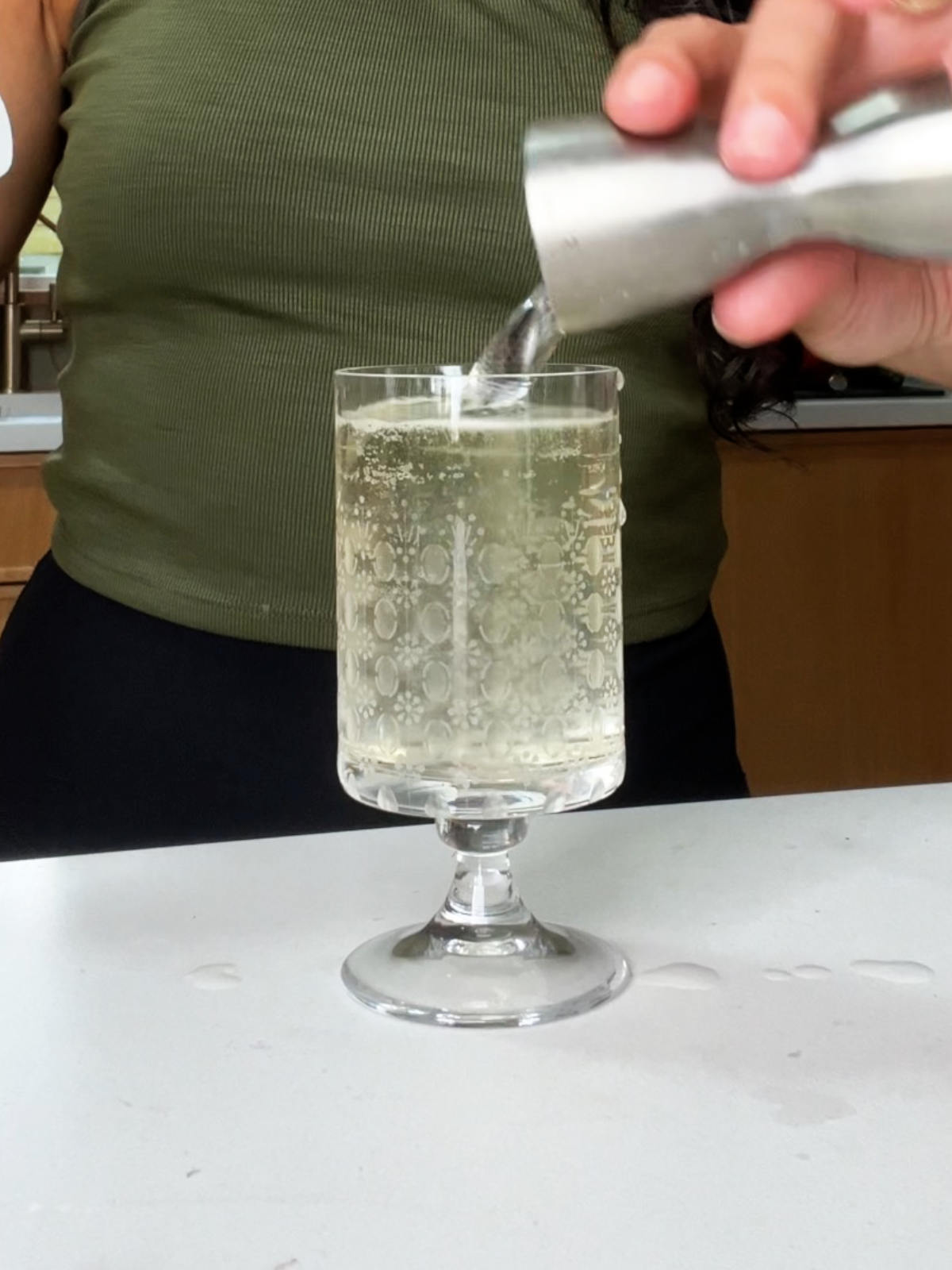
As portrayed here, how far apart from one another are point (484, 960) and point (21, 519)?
1.20m

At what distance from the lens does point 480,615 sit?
1.47 ft

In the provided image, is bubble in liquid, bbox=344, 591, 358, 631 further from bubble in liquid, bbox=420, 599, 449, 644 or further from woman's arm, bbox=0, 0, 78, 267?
woman's arm, bbox=0, 0, 78, 267

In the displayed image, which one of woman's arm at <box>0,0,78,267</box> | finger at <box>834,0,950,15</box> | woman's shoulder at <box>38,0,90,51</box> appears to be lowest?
finger at <box>834,0,950,15</box>

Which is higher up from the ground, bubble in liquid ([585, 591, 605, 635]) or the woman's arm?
the woman's arm

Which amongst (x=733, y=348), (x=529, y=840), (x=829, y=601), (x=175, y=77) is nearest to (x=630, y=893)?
(x=529, y=840)

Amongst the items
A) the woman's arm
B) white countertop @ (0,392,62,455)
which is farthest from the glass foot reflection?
white countertop @ (0,392,62,455)

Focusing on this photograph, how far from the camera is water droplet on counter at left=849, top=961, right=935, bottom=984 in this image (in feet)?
1.58

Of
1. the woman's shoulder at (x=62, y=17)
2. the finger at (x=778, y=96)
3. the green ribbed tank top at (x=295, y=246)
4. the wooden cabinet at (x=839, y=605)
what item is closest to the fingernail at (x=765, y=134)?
the finger at (x=778, y=96)

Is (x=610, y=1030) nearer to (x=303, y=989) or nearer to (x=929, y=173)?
(x=303, y=989)

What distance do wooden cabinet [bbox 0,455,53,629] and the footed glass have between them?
1156 mm

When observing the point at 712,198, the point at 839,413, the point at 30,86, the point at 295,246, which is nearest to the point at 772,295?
the point at 712,198

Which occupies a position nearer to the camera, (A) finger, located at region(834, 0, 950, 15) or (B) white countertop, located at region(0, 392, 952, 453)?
(A) finger, located at region(834, 0, 950, 15)

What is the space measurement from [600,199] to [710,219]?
1.1 inches

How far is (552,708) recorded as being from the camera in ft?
1.48
